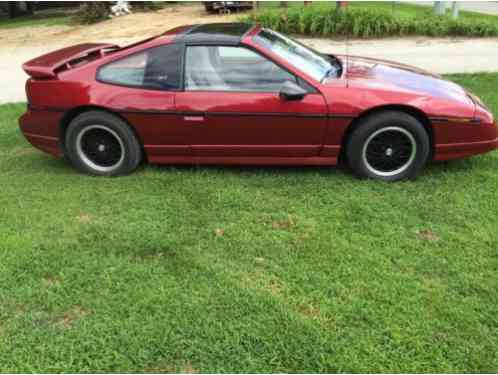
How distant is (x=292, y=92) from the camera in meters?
4.09

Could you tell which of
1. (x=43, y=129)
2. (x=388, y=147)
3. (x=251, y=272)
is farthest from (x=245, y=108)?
(x=43, y=129)

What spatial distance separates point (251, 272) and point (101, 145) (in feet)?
A: 7.48

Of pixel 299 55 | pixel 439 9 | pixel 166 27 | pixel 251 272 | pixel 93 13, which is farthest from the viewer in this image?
pixel 93 13

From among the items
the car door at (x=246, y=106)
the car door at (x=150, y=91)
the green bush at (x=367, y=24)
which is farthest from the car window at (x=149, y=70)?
the green bush at (x=367, y=24)

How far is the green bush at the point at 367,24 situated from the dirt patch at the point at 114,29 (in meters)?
3.69

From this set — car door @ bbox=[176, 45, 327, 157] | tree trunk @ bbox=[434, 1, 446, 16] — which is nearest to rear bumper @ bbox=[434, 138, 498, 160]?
car door @ bbox=[176, 45, 327, 157]

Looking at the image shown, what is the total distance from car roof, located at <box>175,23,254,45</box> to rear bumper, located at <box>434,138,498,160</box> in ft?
6.64

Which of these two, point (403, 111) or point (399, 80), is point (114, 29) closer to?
point (399, 80)

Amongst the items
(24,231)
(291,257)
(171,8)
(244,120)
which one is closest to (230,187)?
(244,120)

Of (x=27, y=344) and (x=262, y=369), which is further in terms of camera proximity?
(x=27, y=344)

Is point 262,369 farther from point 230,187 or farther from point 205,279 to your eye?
point 230,187

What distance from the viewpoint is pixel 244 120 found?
4285 millimetres

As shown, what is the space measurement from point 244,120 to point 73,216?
1.67 metres

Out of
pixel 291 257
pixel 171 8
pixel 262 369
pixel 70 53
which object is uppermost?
pixel 171 8
